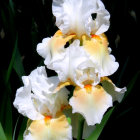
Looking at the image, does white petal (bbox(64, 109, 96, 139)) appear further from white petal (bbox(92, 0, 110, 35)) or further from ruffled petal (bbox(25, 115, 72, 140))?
white petal (bbox(92, 0, 110, 35))

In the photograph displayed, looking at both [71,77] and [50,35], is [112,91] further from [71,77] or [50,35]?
[50,35]

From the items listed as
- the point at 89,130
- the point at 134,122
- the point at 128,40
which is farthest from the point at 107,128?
the point at 128,40

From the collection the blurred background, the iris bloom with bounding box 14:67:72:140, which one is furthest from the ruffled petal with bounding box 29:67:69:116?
the blurred background

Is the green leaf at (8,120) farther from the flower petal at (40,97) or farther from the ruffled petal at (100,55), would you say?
the ruffled petal at (100,55)

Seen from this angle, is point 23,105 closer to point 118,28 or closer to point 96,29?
point 96,29

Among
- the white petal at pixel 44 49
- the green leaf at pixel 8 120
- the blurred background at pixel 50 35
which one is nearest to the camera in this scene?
the white petal at pixel 44 49

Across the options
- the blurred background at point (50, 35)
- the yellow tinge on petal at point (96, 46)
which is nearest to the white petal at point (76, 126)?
the yellow tinge on petal at point (96, 46)

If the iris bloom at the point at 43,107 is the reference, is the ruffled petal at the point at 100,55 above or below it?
above
